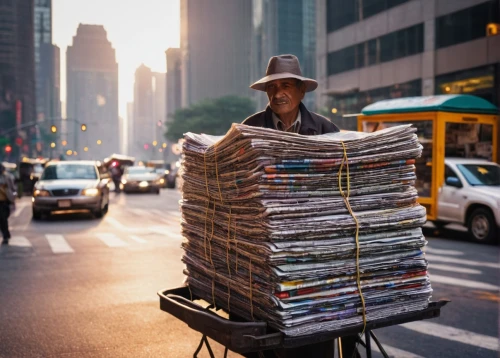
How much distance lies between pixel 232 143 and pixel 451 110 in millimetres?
12702

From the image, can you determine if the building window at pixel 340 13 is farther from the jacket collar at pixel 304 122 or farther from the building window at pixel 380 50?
the jacket collar at pixel 304 122

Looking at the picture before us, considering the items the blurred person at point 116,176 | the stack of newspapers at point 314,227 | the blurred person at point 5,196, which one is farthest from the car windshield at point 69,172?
the blurred person at point 116,176

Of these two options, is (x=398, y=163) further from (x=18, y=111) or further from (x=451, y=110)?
(x=18, y=111)

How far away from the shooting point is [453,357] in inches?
205

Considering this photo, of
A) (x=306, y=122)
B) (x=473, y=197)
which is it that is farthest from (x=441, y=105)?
(x=306, y=122)

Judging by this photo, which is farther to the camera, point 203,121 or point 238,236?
point 203,121

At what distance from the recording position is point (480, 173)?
46.3ft

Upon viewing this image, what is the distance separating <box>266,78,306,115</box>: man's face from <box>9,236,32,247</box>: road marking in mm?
10556

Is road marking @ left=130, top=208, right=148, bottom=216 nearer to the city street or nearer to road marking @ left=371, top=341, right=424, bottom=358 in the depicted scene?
the city street

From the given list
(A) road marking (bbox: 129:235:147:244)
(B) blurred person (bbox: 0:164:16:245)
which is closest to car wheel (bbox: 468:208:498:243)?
(A) road marking (bbox: 129:235:147:244)

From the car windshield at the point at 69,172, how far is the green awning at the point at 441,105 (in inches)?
384

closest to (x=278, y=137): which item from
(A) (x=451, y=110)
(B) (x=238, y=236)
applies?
(B) (x=238, y=236)

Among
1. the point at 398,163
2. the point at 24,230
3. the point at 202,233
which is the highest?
the point at 398,163

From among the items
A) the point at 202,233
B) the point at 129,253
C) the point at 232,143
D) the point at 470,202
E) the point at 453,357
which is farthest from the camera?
the point at 470,202
